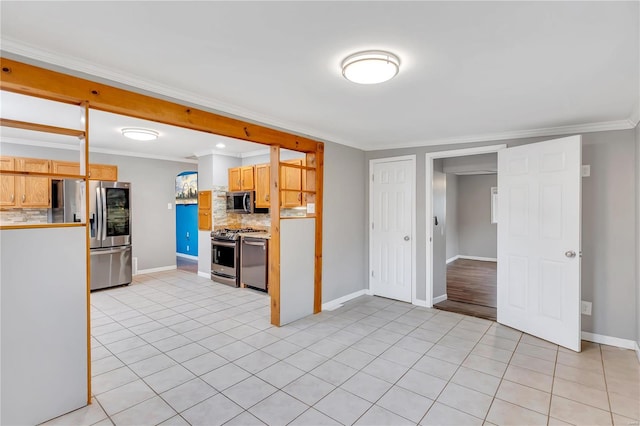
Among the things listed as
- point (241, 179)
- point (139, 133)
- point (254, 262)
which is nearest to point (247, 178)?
point (241, 179)

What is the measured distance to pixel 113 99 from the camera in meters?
2.33

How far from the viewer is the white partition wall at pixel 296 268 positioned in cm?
379

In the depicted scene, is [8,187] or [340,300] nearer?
[340,300]

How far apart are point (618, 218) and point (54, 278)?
16.5ft

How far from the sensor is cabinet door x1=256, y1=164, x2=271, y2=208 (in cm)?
543

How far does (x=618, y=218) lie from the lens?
332 cm

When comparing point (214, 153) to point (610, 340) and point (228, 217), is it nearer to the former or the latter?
point (228, 217)

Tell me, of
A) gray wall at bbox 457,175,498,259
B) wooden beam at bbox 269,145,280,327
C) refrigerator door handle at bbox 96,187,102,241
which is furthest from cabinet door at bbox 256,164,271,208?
gray wall at bbox 457,175,498,259

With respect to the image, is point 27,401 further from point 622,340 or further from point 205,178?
Result: point 622,340

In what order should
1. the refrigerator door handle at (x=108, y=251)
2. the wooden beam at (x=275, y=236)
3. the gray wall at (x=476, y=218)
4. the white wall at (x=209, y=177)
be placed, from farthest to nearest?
1. the gray wall at (x=476, y=218)
2. the white wall at (x=209, y=177)
3. the refrigerator door handle at (x=108, y=251)
4. the wooden beam at (x=275, y=236)

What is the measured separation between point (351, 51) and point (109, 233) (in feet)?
17.2

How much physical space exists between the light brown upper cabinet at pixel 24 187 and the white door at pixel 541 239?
262 inches

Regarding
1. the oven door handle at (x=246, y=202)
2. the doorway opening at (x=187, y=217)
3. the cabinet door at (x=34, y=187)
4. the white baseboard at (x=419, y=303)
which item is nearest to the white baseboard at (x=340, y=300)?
the white baseboard at (x=419, y=303)

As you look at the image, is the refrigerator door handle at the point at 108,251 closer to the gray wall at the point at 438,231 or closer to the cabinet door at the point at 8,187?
the cabinet door at the point at 8,187
